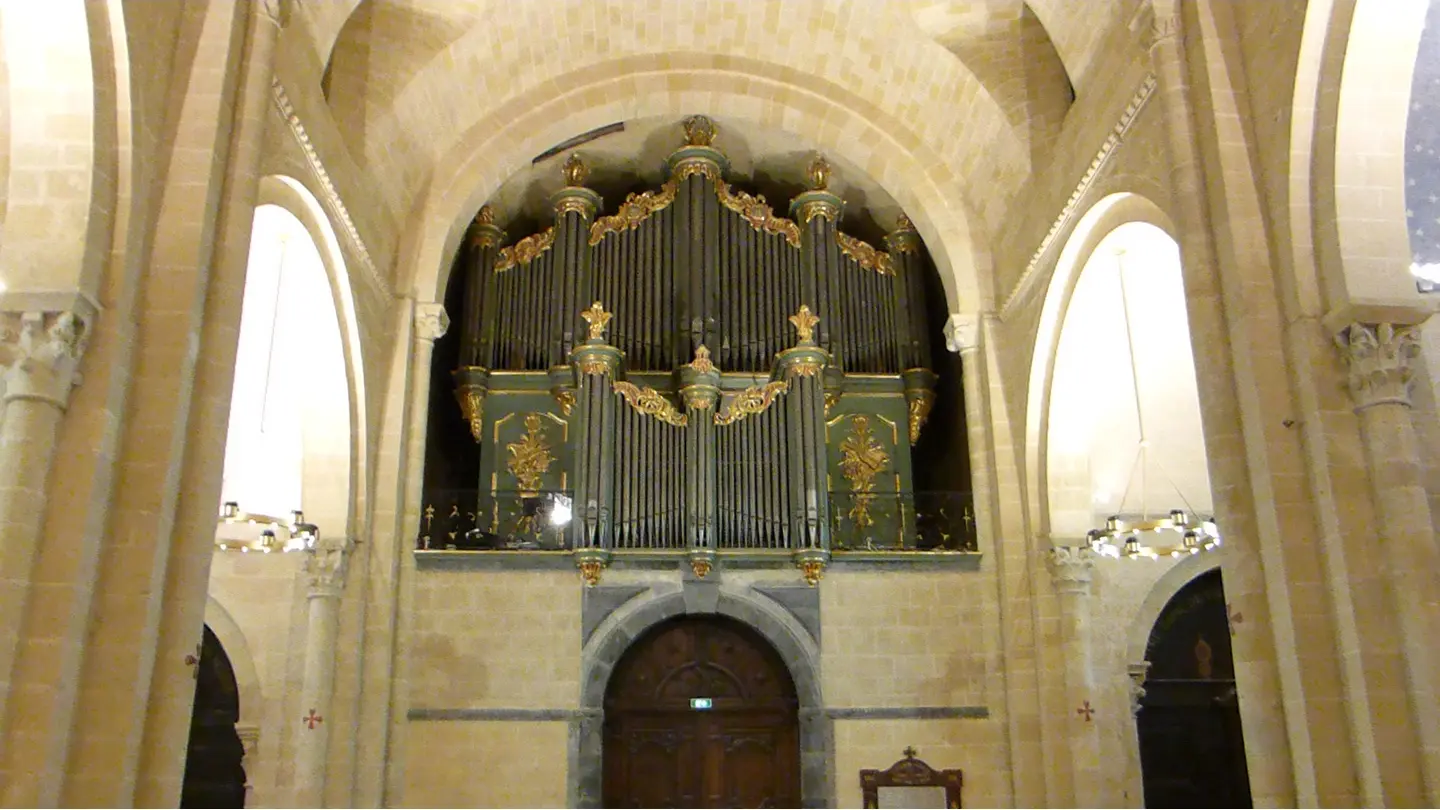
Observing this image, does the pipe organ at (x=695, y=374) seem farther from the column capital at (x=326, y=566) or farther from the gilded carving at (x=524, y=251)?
the column capital at (x=326, y=566)

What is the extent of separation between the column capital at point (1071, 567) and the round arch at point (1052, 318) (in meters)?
0.32

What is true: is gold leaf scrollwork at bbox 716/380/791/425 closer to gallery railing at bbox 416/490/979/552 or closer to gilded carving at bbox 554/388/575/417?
gallery railing at bbox 416/490/979/552

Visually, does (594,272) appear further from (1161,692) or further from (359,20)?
(1161,692)

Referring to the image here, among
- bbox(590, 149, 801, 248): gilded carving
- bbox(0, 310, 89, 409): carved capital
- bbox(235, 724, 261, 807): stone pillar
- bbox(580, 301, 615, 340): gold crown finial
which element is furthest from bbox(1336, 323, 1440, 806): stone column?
bbox(235, 724, 261, 807): stone pillar

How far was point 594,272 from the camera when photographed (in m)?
15.3

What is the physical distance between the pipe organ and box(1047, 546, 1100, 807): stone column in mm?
2040

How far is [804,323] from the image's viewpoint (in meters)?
14.2

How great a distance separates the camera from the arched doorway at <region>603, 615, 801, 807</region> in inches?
522

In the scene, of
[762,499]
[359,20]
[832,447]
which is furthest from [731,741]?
[359,20]

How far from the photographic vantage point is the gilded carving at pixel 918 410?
48.4ft

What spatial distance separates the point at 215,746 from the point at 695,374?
6.71 metres

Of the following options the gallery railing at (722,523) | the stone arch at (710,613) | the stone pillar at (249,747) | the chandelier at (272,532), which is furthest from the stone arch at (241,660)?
the stone arch at (710,613)

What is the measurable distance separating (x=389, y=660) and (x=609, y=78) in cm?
700

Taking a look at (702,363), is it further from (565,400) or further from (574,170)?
(574,170)
